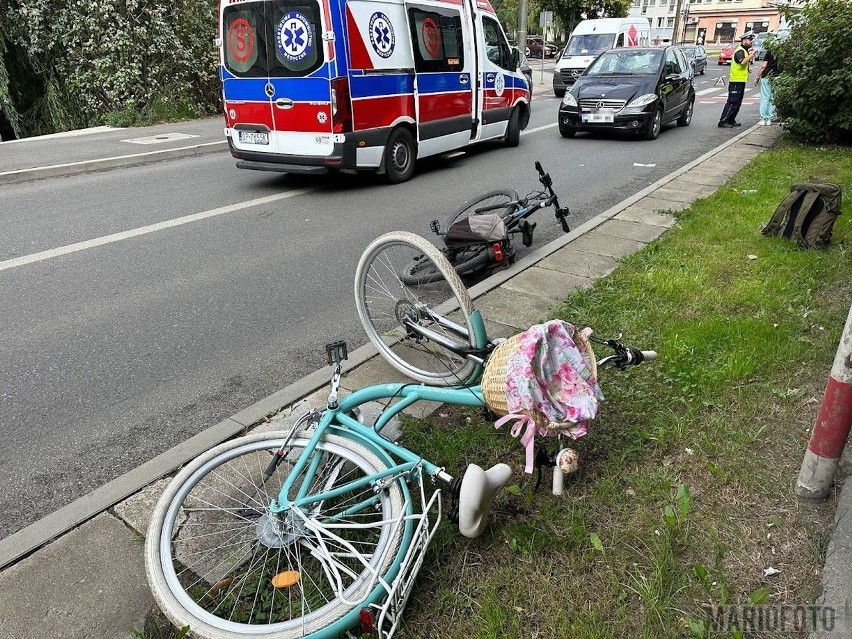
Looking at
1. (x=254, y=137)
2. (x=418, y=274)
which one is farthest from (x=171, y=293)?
(x=254, y=137)

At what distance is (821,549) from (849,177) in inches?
315

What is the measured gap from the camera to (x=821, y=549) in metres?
2.46

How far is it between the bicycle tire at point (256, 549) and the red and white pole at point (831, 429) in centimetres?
169

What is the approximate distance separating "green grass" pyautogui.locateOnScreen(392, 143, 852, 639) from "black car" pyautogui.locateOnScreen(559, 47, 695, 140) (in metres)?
8.90

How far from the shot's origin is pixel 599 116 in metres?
13.1

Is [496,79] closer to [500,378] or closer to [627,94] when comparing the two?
[627,94]

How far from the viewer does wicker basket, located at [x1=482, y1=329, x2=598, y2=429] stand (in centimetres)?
253

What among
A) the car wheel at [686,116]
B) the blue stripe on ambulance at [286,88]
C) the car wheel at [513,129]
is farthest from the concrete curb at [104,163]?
the car wheel at [686,116]

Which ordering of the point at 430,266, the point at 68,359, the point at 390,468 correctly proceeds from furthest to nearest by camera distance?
the point at 68,359
the point at 430,266
the point at 390,468

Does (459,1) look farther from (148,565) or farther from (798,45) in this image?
(148,565)

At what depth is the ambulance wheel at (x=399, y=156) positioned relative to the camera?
Result: 9.38 meters

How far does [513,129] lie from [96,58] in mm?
10558

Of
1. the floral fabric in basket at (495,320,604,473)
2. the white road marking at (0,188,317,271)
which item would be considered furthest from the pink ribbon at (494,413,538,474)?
the white road marking at (0,188,317,271)

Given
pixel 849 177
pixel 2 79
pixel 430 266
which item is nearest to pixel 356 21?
pixel 430 266
